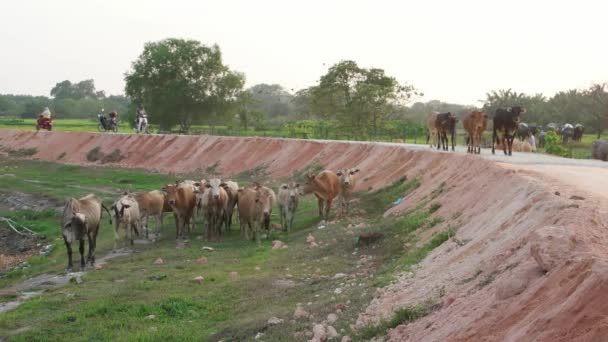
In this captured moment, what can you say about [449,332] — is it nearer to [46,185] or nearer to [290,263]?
[290,263]

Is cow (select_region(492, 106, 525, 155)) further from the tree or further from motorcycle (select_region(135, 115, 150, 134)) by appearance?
the tree

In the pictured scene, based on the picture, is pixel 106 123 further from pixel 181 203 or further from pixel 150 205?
pixel 181 203

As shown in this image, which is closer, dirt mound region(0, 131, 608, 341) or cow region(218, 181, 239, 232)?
dirt mound region(0, 131, 608, 341)

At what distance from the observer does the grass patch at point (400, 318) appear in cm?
841

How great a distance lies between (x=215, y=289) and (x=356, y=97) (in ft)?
138

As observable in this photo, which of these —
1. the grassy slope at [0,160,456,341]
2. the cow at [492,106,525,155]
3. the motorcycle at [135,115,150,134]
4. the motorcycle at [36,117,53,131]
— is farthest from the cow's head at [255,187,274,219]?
the motorcycle at [36,117,53,131]

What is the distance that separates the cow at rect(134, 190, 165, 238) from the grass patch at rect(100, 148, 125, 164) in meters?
29.1

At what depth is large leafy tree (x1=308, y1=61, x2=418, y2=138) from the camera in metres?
53.8

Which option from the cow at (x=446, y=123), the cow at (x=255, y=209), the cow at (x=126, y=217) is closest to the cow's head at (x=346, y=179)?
the cow at (x=255, y=209)

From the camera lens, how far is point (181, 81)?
204 ft

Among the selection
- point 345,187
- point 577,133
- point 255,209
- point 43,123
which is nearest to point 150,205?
point 255,209

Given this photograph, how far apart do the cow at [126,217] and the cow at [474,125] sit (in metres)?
11.8

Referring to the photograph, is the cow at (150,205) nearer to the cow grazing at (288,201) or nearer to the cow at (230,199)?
the cow at (230,199)

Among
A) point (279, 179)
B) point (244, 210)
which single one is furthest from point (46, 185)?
point (244, 210)
